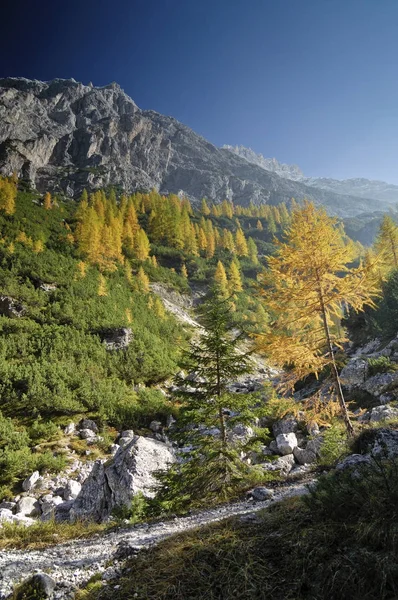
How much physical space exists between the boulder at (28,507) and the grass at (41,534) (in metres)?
7.99

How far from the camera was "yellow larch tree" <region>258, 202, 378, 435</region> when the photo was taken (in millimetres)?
9156

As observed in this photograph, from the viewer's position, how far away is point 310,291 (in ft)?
31.1

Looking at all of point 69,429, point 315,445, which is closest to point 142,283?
point 69,429

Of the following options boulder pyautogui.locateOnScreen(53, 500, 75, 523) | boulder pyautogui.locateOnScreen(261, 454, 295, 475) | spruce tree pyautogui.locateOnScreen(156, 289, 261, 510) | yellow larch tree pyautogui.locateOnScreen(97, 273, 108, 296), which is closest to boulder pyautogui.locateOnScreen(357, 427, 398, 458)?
spruce tree pyautogui.locateOnScreen(156, 289, 261, 510)

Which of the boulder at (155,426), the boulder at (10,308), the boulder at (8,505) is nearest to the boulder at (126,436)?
the boulder at (155,426)

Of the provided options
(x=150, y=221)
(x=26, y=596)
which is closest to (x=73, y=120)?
(x=150, y=221)

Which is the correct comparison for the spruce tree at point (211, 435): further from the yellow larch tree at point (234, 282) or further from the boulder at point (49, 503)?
the yellow larch tree at point (234, 282)

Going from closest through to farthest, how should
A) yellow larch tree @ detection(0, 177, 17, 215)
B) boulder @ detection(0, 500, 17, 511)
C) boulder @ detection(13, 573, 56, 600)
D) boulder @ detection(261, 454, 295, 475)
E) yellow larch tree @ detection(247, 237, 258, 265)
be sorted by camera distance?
boulder @ detection(13, 573, 56, 600) < boulder @ detection(261, 454, 295, 475) < boulder @ detection(0, 500, 17, 511) < yellow larch tree @ detection(0, 177, 17, 215) < yellow larch tree @ detection(247, 237, 258, 265)

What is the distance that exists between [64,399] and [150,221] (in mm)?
61547

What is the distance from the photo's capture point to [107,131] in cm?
16025

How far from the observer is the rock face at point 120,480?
31.5 feet

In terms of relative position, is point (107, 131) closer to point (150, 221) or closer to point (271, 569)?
point (150, 221)

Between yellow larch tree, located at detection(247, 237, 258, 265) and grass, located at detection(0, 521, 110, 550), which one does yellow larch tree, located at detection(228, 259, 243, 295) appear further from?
grass, located at detection(0, 521, 110, 550)

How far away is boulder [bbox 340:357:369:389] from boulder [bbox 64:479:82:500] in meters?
14.7
